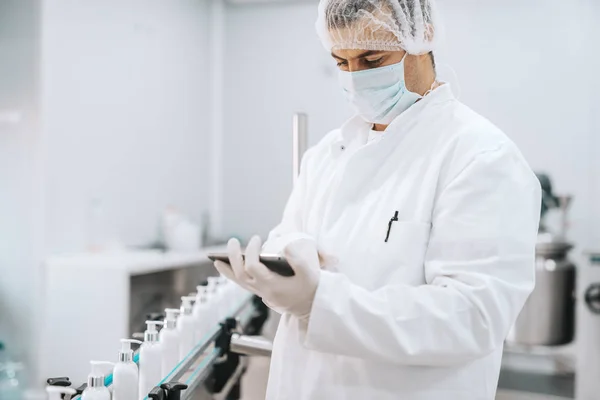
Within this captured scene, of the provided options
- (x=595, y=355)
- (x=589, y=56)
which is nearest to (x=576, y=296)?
(x=595, y=355)

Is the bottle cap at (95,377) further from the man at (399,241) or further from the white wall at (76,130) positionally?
the white wall at (76,130)

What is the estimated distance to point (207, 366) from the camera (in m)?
1.41

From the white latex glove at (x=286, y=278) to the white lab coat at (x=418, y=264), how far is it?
25 millimetres

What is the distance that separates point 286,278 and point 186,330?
72cm

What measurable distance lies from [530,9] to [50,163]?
323 centimetres

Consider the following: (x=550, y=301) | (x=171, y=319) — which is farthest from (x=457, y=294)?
(x=550, y=301)

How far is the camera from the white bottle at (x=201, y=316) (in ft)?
5.07

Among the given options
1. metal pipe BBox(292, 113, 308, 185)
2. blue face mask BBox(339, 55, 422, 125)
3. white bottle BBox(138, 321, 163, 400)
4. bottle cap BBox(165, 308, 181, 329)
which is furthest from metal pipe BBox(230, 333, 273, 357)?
blue face mask BBox(339, 55, 422, 125)

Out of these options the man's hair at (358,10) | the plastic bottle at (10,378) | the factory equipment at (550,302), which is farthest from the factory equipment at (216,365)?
the factory equipment at (550,302)

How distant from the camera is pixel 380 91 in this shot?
1.06 meters

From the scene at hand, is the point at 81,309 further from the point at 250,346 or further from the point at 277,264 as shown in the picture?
the point at 277,264

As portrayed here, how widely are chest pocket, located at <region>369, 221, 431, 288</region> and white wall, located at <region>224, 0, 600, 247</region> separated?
10.5 feet

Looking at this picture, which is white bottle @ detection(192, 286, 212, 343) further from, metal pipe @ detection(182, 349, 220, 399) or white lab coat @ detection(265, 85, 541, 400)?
white lab coat @ detection(265, 85, 541, 400)

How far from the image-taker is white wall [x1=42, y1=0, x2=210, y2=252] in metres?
2.73
